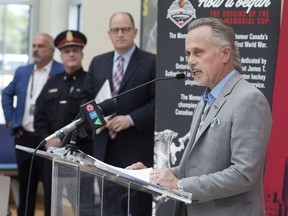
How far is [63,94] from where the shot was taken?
16.9 feet

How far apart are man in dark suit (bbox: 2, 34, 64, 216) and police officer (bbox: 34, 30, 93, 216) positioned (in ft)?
0.96

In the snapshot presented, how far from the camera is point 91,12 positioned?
652cm

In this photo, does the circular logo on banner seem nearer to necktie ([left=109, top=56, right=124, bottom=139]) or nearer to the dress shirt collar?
the dress shirt collar

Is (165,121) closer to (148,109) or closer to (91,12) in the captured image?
(148,109)

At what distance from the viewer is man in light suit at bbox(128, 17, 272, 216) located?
2.27 meters

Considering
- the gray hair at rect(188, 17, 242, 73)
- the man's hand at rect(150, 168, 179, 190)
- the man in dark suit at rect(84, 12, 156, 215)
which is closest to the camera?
the man's hand at rect(150, 168, 179, 190)

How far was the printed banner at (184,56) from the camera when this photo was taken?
3.88m

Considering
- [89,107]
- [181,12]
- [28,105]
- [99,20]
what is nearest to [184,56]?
[181,12]

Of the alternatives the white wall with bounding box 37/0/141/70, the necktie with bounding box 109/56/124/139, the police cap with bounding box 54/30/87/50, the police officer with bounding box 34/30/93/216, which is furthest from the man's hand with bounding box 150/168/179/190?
the white wall with bounding box 37/0/141/70

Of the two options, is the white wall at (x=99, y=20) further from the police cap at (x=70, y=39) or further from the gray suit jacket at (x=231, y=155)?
the gray suit jacket at (x=231, y=155)

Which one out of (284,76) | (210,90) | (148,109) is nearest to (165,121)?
(148,109)

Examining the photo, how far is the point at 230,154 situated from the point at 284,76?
149 cm

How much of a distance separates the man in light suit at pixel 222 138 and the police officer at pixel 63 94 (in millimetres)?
2674

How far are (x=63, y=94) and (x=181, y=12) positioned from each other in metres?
1.41
